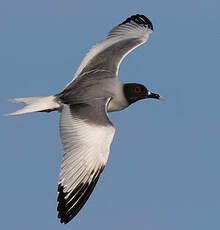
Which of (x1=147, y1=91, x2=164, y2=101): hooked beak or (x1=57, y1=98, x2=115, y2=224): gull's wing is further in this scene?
(x1=147, y1=91, x2=164, y2=101): hooked beak

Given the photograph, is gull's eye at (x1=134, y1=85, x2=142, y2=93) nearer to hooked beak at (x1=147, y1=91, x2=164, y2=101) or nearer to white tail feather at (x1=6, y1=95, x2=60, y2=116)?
hooked beak at (x1=147, y1=91, x2=164, y2=101)

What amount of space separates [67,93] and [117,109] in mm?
1385

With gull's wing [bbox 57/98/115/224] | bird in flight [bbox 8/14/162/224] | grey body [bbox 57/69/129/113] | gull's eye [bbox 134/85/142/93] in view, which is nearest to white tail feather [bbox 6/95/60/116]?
bird in flight [bbox 8/14/162/224]

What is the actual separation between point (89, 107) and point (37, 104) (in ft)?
4.89

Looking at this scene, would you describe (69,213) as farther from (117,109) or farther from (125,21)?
(125,21)

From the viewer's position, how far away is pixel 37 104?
496 inches

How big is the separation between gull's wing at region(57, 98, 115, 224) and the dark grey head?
167 cm

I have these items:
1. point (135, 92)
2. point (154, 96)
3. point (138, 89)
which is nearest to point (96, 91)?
point (135, 92)

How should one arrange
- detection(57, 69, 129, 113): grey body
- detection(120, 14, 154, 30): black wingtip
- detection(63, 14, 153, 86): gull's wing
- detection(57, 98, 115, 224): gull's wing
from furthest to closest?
detection(120, 14, 154, 30): black wingtip, detection(63, 14, 153, 86): gull's wing, detection(57, 69, 129, 113): grey body, detection(57, 98, 115, 224): gull's wing

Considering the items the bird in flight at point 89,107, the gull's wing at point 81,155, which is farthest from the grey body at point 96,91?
the gull's wing at point 81,155

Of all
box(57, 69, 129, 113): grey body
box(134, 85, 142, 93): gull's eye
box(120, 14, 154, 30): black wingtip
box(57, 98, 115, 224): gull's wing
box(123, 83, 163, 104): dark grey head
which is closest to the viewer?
box(57, 98, 115, 224): gull's wing

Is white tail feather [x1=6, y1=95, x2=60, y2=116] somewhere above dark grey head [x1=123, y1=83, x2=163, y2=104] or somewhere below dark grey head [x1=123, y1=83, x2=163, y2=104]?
below

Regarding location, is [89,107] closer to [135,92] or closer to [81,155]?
[81,155]

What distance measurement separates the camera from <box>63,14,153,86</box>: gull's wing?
13.9m
